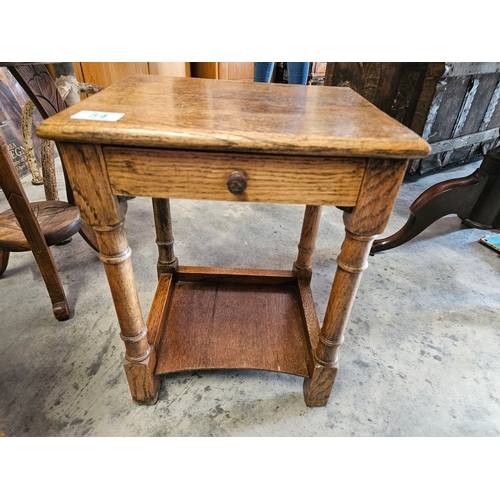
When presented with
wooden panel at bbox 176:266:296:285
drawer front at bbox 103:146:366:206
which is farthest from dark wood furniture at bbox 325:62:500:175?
drawer front at bbox 103:146:366:206

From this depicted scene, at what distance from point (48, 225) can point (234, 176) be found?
2.88ft

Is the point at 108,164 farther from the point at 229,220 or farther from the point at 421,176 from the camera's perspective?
the point at 421,176

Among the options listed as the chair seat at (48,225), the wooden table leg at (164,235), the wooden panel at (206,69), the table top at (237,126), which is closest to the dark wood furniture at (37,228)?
the chair seat at (48,225)

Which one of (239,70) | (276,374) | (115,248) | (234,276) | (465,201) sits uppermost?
(115,248)

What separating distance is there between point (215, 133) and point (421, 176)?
226 cm

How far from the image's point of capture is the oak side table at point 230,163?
0.53 m

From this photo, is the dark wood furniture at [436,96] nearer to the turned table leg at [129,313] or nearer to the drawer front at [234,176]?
the drawer front at [234,176]

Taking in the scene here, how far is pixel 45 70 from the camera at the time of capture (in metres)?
1.08

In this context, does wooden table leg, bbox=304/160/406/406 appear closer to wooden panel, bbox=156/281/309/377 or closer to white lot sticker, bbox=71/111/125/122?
wooden panel, bbox=156/281/309/377

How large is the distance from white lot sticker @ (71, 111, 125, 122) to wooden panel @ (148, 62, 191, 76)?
111 inches

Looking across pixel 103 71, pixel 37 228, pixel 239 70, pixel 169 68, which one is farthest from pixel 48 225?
pixel 239 70

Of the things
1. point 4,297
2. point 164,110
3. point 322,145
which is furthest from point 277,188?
point 4,297

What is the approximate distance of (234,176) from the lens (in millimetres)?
569

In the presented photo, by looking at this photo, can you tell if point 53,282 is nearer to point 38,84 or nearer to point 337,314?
point 38,84
